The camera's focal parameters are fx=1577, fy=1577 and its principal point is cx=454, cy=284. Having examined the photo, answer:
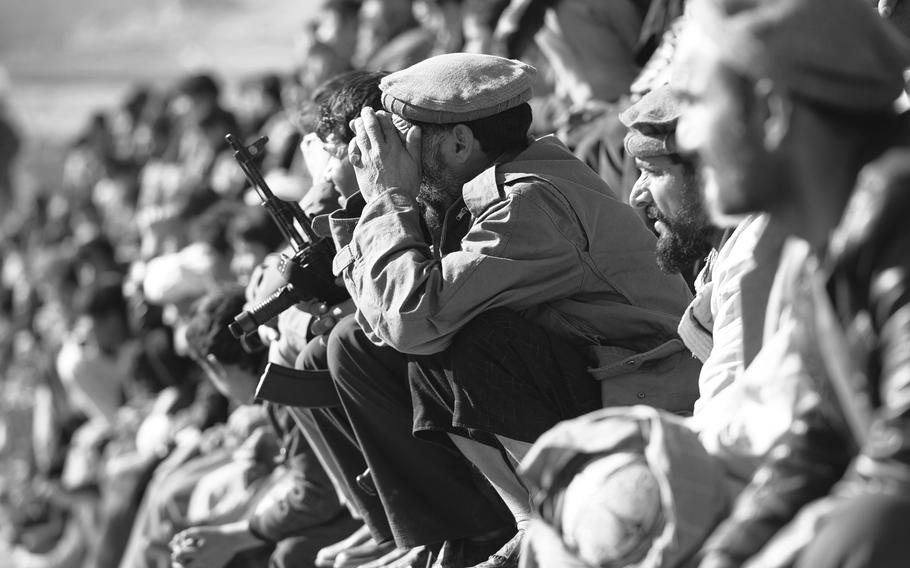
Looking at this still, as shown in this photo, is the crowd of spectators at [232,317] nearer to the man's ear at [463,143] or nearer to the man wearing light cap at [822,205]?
the man's ear at [463,143]

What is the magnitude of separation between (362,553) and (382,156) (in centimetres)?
136

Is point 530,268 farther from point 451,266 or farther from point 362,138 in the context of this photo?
point 362,138

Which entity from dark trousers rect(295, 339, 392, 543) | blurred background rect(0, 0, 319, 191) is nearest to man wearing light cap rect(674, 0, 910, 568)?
dark trousers rect(295, 339, 392, 543)

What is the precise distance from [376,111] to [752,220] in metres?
1.25

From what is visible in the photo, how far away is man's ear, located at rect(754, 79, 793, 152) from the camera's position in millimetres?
2566

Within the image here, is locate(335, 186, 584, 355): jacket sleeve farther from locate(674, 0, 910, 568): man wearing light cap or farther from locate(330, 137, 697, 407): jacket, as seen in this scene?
locate(674, 0, 910, 568): man wearing light cap

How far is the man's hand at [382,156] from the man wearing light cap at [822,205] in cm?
149

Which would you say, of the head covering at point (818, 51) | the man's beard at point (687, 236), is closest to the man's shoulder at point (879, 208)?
the head covering at point (818, 51)

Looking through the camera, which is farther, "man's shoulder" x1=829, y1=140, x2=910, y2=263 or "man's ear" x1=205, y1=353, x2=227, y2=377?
"man's ear" x1=205, y1=353, x2=227, y2=377

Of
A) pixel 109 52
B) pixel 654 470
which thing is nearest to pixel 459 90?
pixel 654 470

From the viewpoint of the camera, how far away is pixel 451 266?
386 centimetres

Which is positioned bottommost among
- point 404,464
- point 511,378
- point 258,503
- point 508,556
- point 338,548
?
point 258,503

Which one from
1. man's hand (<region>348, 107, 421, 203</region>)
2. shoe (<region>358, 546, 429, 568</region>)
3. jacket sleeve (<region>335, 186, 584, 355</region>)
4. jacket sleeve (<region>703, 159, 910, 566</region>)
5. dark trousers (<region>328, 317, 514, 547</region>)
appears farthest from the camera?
shoe (<region>358, 546, 429, 568</region>)

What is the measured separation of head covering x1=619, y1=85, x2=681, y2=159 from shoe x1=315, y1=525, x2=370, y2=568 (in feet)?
5.54
